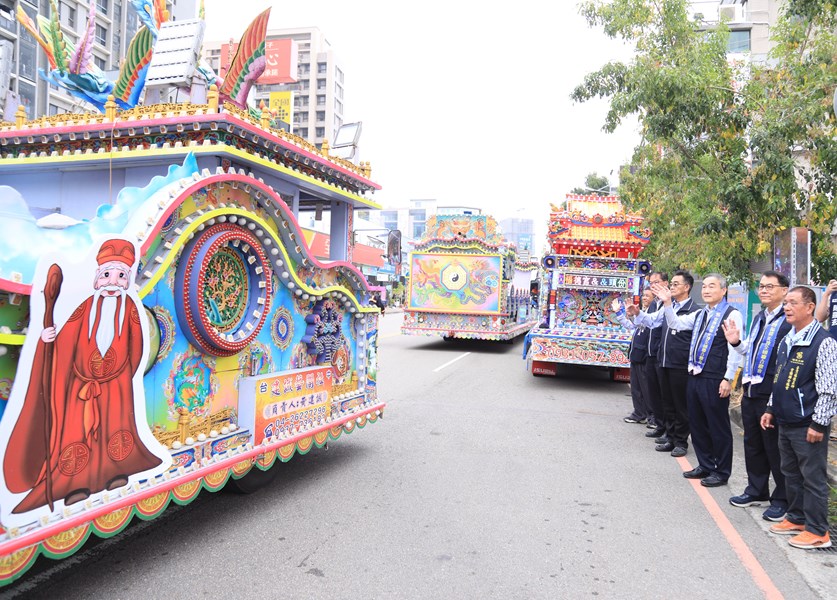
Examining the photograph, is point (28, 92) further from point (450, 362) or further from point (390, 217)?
point (390, 217)

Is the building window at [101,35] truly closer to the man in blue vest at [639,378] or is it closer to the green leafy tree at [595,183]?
the green leafy tree at [595,183]

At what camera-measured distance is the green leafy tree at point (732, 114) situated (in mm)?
7457

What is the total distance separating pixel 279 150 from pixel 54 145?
171 cm

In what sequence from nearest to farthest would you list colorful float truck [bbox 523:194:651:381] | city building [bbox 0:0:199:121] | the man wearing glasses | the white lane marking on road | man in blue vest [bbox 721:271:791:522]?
man in blue vest [bbox 721:271:791:522] < the man wearing glasses < colorful float truck [bbox 523:194:651:381] < the white lane marking on road < city building [bbox 0:0:199:121]

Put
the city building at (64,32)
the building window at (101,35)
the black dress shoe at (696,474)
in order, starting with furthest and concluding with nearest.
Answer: the building window at (101,35), the city building at (64,32), the black dress shoe at (696,474)

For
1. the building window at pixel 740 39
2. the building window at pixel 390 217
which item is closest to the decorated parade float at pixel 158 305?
the building window at pixel 740 39

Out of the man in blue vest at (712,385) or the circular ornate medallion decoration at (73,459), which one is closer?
the circular ornate medallion decoration at (73,459)

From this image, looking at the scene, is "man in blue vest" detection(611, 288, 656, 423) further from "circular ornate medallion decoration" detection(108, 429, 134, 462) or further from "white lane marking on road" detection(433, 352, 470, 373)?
"circular ornate medallion decoration" detection(108, 429, 134, 462)

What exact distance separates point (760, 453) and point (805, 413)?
A: 0.91 metres

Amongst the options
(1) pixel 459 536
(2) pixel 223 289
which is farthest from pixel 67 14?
(1) pixel 459 536

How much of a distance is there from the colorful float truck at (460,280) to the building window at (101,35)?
85.7 feet

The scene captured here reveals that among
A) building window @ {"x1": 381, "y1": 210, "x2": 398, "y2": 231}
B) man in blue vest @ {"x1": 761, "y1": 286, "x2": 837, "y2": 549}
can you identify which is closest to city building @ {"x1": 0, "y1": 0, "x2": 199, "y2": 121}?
man in blue vest @ {"x1": 761, "y1": 286, "x2": 837, "y2": 549}

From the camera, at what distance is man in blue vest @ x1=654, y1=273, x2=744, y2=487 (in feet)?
17.6

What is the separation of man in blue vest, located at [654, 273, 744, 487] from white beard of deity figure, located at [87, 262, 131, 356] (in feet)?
15.0
